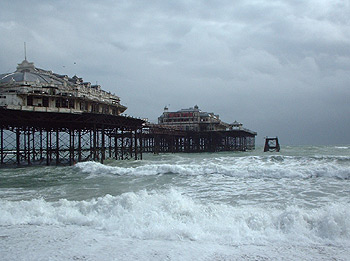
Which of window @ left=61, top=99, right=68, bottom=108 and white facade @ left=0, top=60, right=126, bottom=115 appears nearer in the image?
white facade @ left=0, top=60, right=126, bottom=115

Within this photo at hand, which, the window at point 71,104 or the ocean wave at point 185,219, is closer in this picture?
the ocean wave at point 185,219

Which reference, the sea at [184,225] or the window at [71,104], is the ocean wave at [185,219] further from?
the window at [71,104]


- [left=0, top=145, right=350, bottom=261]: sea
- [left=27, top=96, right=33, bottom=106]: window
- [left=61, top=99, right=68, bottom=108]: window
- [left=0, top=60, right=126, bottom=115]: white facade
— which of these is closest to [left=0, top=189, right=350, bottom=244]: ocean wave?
[left=0, top=145, right=350, bottom=261]: sea

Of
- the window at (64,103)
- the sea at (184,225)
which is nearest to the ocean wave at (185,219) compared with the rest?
the sea at (184,225)

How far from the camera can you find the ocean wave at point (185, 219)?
7.42 meters

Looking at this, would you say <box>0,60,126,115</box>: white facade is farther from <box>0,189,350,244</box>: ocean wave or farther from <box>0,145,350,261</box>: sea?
<box>0,189,350,244</box>: ocean wave

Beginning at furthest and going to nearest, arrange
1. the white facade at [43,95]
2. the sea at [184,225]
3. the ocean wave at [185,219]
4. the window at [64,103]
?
the window at [64,103], the white facade at [43,95], the ocean wave at [185,219], the sea at [184,225]

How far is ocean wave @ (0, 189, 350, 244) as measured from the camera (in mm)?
7418

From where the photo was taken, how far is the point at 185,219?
28.3 ft

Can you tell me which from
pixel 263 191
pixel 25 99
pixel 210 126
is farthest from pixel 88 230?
pixel 210 126

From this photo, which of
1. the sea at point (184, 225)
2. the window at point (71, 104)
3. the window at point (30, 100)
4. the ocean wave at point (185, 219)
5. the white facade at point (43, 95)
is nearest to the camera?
the sea at point (184, 225)

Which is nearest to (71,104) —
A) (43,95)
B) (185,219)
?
(43,95)

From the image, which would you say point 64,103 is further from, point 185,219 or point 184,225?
point 184,225

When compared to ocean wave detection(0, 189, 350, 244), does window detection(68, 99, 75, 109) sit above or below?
above
